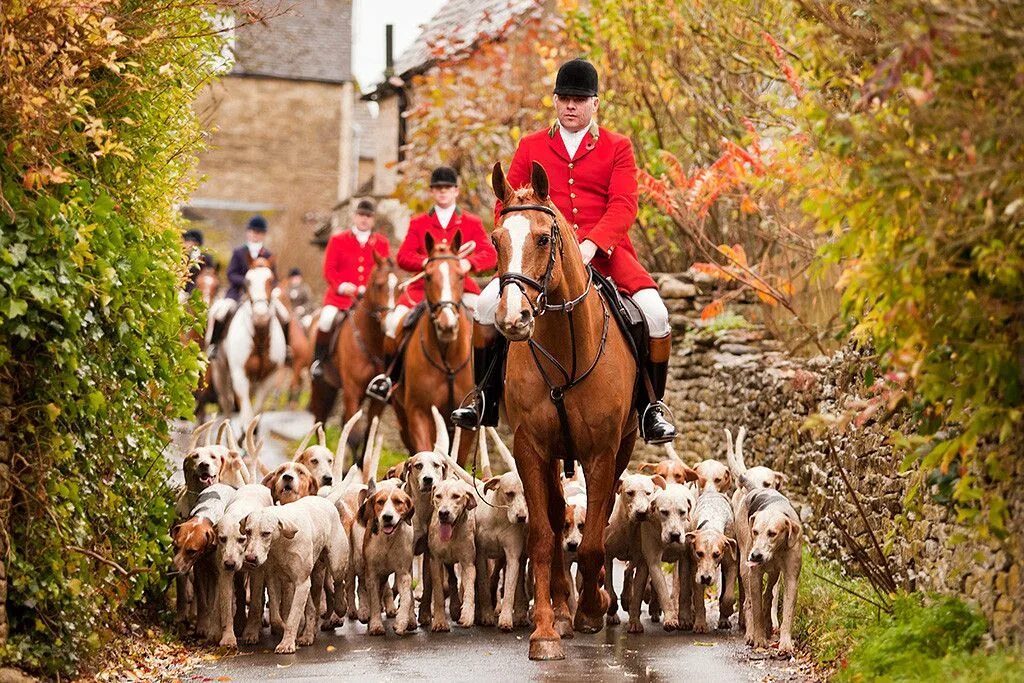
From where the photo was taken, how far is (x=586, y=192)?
994 cm

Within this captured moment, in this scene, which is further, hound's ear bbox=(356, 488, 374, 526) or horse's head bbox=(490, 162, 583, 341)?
hound's ear bbox=(356, 488, 374, 526)

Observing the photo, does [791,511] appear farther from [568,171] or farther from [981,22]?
[981,22]

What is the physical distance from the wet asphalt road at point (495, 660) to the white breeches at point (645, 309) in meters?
1.86

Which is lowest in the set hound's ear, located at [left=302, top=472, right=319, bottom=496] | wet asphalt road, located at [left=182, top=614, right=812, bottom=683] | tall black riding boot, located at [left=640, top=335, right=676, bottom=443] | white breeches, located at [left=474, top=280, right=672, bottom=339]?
wet asphalt road, located at [left=182, top=614, right=812, bottom=683]

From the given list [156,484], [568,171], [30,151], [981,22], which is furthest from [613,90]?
[981,22]

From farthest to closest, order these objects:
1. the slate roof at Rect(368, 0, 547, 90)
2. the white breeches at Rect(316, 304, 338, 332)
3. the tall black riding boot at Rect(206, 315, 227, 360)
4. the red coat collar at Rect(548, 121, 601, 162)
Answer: the slate roof at Rect(368, 0, 547, 90), the tall black riding boot at Rect(206, 315, 227, 360), the white breeches at Rect(316, 304, 338, 332), the red coat collar at Rect(548, 121, 601, 162)

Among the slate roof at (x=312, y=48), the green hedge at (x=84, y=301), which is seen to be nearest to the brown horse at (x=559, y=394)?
the green hedge at (x=84, y=301)

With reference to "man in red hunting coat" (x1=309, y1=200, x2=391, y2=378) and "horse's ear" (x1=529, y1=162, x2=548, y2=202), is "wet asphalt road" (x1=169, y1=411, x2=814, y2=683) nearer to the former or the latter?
"horse's ear" (x1=529, y1=162, x2=548, y2=202)

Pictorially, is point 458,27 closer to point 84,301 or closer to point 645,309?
point 645,309

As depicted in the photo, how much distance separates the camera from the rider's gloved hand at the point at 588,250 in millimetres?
9305

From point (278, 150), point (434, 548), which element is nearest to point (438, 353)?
point (434, 548)

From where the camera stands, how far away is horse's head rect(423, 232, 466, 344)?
13.4 m

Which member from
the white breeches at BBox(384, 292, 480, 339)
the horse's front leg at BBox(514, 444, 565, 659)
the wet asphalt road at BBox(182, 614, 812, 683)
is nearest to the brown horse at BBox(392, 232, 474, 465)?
the white breeches at BBox(384, 292, 480, 339)

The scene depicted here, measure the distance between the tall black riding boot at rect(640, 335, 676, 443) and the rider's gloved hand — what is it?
710 mm
